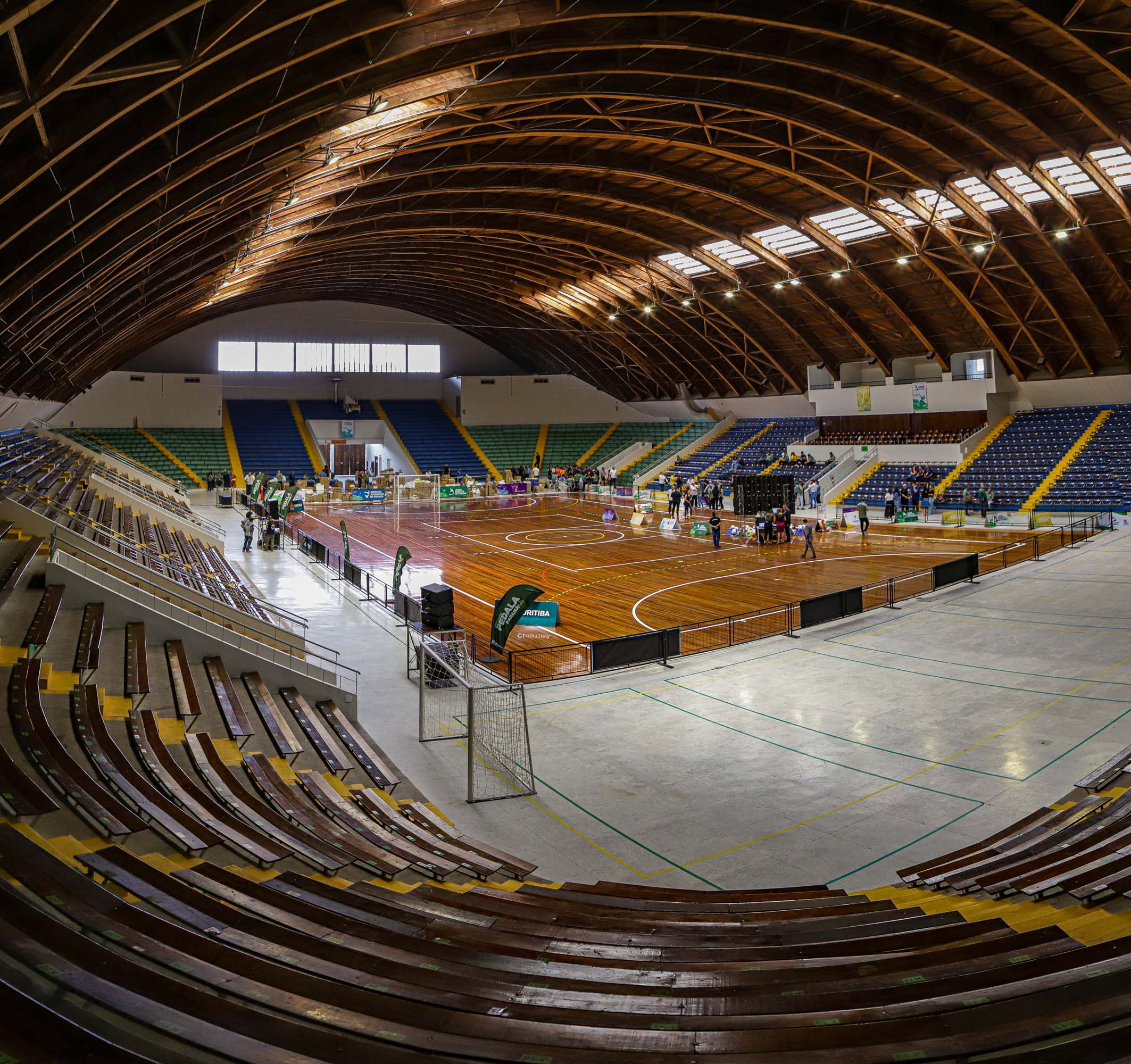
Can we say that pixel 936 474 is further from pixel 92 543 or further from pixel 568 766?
pixel 92 543

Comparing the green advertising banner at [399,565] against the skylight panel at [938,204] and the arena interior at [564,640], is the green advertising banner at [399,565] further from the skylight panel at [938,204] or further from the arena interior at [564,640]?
the skylight panel at [938,204]

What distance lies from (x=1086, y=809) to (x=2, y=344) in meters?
21.0

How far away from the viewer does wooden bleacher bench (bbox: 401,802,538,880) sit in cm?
873

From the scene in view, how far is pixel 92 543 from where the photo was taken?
590 inches

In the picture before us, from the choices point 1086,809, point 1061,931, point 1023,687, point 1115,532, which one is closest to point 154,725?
point 1061,931

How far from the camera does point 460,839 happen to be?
9.48m

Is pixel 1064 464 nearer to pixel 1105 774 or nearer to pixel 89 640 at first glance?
pixel 1105 774

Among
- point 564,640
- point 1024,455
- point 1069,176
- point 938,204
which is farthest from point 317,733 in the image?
point 1024,455

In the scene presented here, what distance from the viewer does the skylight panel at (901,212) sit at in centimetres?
3322

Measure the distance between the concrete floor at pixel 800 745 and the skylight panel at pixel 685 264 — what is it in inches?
1133

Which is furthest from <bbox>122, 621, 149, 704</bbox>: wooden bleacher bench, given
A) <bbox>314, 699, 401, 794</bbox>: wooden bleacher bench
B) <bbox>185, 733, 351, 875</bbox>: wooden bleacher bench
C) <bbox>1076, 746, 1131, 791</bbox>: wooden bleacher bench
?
<bbox>1076, 746, 1131, 791</bbox>: wooden bleacher bench

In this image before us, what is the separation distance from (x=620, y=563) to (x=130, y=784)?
23260 mm

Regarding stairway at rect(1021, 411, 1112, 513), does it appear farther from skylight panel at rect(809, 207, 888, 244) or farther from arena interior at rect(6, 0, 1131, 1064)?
skylight panel at rect(809, 207, 888, 244)

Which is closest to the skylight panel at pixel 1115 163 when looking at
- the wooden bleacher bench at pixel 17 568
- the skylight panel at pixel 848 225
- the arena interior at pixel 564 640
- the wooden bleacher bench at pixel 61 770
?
the arena interior at pixel 564 640
